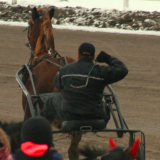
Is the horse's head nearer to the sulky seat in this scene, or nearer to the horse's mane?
the sulky seat

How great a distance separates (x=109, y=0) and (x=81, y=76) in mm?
15137

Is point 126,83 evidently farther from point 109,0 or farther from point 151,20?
point 109,0

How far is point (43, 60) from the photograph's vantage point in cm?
743

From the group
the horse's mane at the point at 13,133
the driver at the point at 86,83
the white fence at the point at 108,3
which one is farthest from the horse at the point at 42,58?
the white fence at the point at 108,3

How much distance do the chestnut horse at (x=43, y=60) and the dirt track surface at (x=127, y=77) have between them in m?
0.97

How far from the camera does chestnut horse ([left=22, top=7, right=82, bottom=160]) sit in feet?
23.3

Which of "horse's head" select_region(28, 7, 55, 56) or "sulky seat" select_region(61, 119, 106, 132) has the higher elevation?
"horse's head" select_region(28, 7, 55, 56)

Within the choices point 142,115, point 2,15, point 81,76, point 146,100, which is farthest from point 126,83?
point 2,15

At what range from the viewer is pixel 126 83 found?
38.9 ft

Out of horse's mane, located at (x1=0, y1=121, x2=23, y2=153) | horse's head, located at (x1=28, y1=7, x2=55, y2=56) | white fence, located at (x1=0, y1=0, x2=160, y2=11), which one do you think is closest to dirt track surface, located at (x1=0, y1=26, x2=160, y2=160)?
horse's head, located at (x1=28, y1=7, x2=55, y2=56)

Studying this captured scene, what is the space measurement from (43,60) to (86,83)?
5.31 feet

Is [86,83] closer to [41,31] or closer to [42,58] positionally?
[42,58]

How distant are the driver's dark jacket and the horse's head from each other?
5.71 feet

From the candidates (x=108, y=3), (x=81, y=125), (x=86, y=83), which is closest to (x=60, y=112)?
(x=81, y=125)
